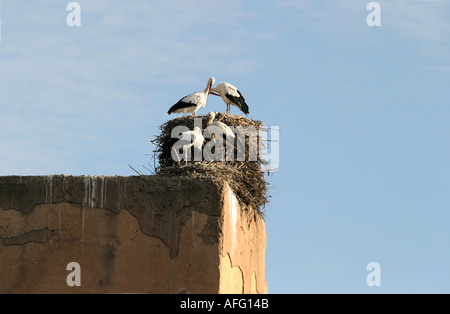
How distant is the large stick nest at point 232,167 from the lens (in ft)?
32.9

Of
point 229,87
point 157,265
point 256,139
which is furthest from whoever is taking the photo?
point 229,87

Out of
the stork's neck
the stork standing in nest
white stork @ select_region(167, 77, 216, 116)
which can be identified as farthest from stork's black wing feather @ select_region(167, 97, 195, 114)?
the stork standing in nest

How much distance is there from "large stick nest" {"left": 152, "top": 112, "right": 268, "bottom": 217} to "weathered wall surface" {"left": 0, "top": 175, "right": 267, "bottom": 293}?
1.44 feet

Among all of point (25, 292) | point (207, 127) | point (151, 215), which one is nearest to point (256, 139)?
point (207, 127)

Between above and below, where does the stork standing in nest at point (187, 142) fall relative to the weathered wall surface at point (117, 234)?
above

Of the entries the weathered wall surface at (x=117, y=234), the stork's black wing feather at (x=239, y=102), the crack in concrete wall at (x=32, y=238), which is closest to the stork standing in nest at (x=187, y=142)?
the weathered wall surface at (x=117, y=234)

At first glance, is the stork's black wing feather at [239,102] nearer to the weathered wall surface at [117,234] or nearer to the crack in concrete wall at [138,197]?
the weathered wall surface at [117,234]

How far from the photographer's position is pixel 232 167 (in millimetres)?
10852

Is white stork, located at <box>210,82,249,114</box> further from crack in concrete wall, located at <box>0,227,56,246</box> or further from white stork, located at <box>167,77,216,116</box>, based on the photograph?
crack in concrete wall, located at <box>0,227,56,246</box>

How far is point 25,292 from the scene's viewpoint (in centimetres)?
939

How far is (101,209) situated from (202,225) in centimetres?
112

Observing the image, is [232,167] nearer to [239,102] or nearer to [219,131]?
[219,131]

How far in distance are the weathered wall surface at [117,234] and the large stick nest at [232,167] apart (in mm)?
440
